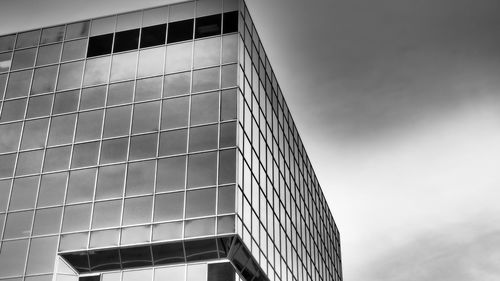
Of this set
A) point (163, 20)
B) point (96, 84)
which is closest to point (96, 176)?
point (96, 84)

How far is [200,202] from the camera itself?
40.9m

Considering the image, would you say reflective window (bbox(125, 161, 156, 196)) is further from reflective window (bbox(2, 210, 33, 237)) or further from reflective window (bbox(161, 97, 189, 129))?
reflective window (bbox(2, 210, 33, 237))

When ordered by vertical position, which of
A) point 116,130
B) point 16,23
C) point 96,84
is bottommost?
point 116,130

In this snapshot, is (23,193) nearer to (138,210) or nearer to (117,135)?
(117,135)

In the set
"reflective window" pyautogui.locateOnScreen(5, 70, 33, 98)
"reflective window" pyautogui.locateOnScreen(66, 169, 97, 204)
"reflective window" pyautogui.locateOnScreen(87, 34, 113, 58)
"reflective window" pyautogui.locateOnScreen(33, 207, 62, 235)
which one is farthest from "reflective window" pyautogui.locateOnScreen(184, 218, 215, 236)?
"reflective window" pyautogui.locateOnScreen(5, 70, 33, 98)

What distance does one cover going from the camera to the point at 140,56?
4747 cm

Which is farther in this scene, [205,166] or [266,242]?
[266,242]

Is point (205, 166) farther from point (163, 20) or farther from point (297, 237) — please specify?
point (297, 237)

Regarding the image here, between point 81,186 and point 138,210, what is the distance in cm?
431

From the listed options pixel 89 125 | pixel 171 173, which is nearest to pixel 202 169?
pixel 171 173

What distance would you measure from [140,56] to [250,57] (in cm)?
704

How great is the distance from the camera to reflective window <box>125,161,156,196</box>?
4247cm

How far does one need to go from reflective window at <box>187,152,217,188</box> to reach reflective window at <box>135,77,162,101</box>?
5.49 m

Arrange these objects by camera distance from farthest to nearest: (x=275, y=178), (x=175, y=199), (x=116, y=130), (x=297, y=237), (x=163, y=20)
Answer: (x=297, y=237), (x=275, y=178), (x=163, y=20), (x=116, y=130), (x=175, y=199)
